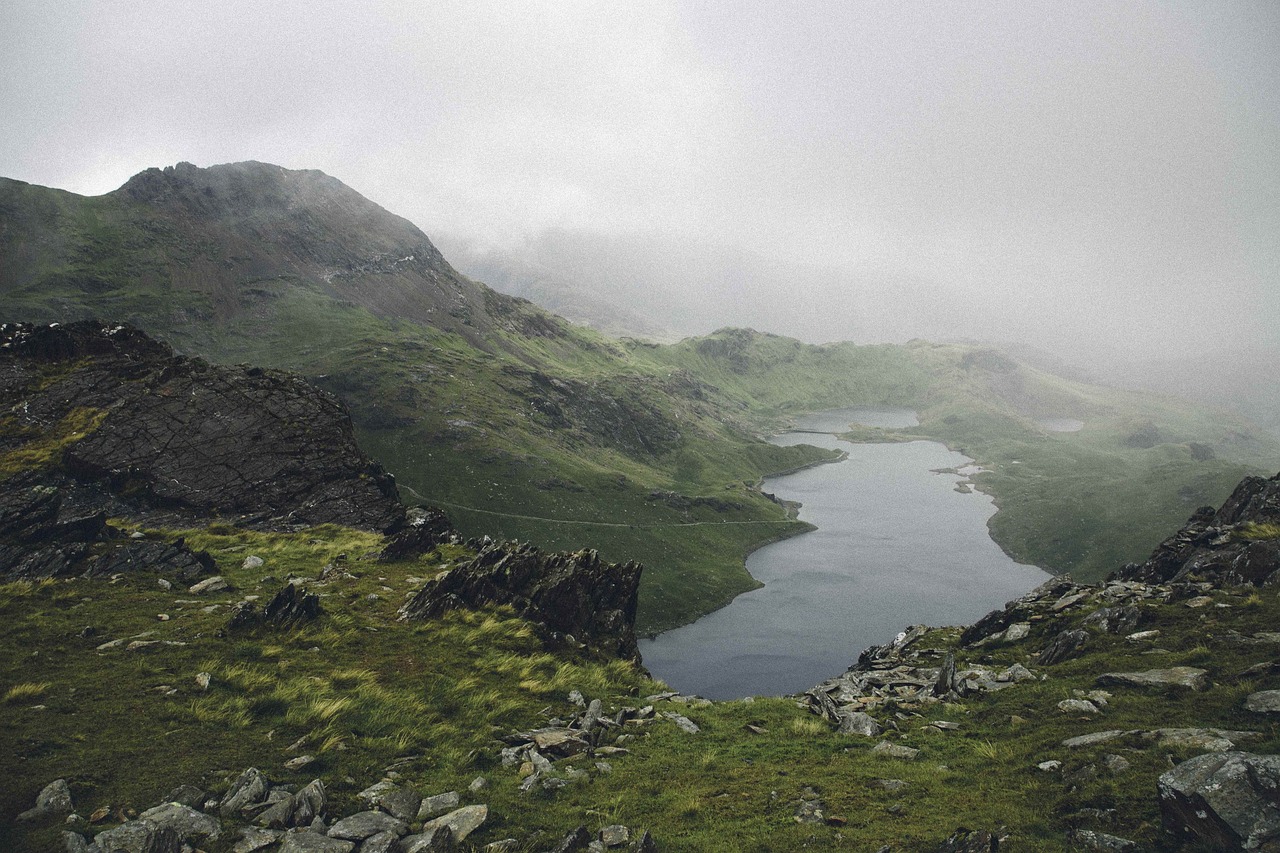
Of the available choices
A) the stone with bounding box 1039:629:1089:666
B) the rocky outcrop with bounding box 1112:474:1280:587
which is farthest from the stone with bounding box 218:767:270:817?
the rocky outcrop with bounding box 1112:474:1280:587

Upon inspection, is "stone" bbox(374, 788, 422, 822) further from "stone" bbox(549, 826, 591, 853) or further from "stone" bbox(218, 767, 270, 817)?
"stone" bbox(549, 826, 591, 853)

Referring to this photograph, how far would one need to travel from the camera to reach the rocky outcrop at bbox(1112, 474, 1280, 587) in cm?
2562

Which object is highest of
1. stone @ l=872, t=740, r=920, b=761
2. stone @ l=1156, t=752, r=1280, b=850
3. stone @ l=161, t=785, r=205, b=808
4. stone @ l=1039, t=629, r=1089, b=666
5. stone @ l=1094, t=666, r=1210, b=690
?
stone @ l=1156, t=752, r=1280, b=850

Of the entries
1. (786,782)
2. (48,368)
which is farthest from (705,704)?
(48,368)

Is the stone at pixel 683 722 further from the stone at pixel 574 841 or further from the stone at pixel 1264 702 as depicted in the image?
the stone at pixel 1264 702

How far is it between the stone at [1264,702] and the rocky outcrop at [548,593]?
2386cm

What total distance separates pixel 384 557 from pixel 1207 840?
1338 inches

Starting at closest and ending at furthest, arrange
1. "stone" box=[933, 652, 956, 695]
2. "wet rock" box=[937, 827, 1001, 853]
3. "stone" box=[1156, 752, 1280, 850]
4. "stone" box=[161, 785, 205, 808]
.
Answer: "stone" box=[1156, 752, 1280, 850] < "wet rock" box=[937, 827, 1001, 853] < "stone" box=[161, 785, 205, 808] < "stone" box=[933, 652, 956, 695]

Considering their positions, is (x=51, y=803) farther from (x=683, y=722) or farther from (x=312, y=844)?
(x=683, y=722)

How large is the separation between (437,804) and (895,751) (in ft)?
44.5

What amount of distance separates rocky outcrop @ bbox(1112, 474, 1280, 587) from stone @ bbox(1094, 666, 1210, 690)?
37.0 feet

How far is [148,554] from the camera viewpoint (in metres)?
26.0

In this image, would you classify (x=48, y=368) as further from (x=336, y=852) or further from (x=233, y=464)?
(x=336, y=852)

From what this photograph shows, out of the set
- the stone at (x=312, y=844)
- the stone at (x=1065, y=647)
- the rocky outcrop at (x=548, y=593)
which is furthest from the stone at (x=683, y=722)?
the stone at (x=1065, y=647)
